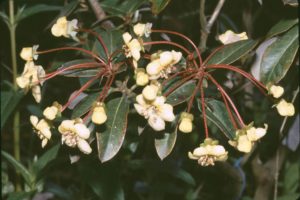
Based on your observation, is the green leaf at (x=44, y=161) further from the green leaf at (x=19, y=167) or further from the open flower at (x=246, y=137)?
the open flower at (x=246, y=137)

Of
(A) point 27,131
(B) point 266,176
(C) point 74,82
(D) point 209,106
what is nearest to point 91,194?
(C) point 74,82

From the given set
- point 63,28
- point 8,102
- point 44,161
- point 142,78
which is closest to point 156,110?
point 142,78

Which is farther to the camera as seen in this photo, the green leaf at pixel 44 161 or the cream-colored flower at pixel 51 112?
the green leaf at pixel 44 161

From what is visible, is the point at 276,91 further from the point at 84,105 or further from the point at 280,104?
the point at 84,105

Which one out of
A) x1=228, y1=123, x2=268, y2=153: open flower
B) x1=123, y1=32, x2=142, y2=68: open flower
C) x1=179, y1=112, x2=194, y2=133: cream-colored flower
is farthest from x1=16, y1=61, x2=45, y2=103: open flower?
x1=228, y1=123, x2=268, y2=153: open flower

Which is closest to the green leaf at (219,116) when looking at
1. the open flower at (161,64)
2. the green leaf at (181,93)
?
the green leaf at (181,93)

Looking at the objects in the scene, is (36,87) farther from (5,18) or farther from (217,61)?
(5,18)

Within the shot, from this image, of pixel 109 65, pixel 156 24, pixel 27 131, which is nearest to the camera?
pixel 109 65
